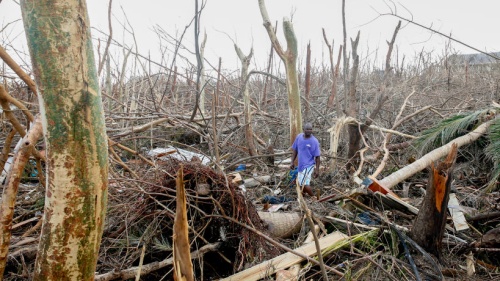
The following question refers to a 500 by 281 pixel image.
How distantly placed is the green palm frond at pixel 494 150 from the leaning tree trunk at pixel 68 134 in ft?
15.7

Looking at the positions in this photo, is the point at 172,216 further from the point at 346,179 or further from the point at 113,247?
the point at 346,179

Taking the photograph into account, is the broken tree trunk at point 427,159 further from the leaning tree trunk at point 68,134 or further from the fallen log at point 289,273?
the leaning tree trunk at point 68,134

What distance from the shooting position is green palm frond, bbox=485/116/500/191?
15.7ft

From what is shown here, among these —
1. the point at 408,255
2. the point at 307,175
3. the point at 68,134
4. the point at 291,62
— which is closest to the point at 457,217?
the point at 408,255

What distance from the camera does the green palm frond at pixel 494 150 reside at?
15.7 ft

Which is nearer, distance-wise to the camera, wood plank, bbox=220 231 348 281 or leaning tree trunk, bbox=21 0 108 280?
leaning tree trunk, bbox=21 0 108 280

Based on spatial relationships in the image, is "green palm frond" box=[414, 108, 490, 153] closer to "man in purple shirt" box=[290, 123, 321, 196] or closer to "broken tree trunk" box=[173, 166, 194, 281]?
"man in purple shirt" box=[290, 123, 321, 196]

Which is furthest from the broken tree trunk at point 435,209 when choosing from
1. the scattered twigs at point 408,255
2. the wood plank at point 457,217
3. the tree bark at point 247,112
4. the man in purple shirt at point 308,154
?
the tree bark at point 247,112

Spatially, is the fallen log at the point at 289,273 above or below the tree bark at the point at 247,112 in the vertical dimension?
below

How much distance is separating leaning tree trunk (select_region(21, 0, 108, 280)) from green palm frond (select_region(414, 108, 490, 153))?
18.9 feet

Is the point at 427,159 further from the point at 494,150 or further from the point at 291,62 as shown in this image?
the point at 291,62

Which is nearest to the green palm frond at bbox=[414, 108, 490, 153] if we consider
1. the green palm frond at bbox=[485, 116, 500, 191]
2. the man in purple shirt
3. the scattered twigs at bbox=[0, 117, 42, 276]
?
the green palm frond at bbox=[485, 116, 500, 191]

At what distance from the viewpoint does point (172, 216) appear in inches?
128

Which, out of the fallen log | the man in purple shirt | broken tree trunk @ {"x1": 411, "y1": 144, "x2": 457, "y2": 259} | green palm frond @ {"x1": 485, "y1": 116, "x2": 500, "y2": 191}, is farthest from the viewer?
the man in purple shirt
